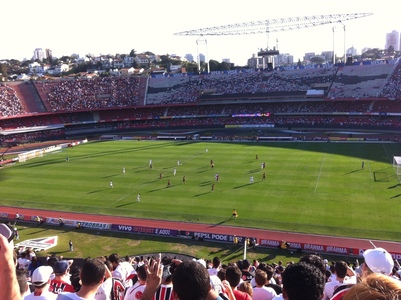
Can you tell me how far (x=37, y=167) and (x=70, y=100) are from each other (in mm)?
35280

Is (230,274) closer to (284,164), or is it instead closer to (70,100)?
(284,164)

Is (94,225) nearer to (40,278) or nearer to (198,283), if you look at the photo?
(40,278)

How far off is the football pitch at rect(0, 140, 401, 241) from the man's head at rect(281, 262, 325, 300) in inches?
903

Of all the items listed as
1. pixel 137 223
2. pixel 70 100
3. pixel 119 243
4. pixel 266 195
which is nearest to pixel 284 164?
pixel 266 195

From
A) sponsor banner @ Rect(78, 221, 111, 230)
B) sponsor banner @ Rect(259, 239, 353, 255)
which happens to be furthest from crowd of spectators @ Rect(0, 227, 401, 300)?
sponsor banner @ Rect(78, 221, 111, 230)

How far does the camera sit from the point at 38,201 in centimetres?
3509

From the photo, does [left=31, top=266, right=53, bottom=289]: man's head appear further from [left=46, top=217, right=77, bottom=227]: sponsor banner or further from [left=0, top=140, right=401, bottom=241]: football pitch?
[left=46, top=217, right=77, bottom=227]: sponsor banner

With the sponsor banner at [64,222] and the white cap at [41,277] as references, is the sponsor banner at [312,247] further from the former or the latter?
the white cap at [41,277]

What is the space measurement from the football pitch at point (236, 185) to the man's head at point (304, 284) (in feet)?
75.3

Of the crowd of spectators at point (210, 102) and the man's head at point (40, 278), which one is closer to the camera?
the man's head at point (40, 278)

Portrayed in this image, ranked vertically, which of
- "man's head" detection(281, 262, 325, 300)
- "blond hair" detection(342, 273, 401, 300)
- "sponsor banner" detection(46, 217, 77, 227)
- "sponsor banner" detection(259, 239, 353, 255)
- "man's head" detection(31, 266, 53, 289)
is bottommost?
"sponsor banner" detection(259, 239, 353, 255)

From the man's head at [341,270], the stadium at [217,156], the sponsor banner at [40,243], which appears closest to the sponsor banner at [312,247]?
the stadium at [217,156]

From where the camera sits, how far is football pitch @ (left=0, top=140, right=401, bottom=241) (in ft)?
91.7

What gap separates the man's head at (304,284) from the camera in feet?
12.5
